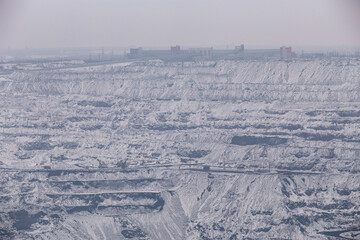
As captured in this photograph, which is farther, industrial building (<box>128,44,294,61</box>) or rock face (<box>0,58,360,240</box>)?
industrial building (<box>128,44,294,61</box>)

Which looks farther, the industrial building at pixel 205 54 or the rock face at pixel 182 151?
the industrial building at pixel 205 54

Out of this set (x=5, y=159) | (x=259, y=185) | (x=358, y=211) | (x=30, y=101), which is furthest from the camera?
(x=30, y=101)

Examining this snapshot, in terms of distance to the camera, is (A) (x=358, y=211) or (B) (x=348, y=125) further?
(B) (x=348, y=125)

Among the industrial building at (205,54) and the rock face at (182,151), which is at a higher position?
the industrial building at (205,54)

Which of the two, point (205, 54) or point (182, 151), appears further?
point (205, 54)

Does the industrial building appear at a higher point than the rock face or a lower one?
higher

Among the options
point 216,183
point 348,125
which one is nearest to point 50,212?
point 216,183

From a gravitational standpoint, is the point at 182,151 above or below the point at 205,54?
below

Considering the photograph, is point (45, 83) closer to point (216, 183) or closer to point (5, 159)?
point (5, 159)
